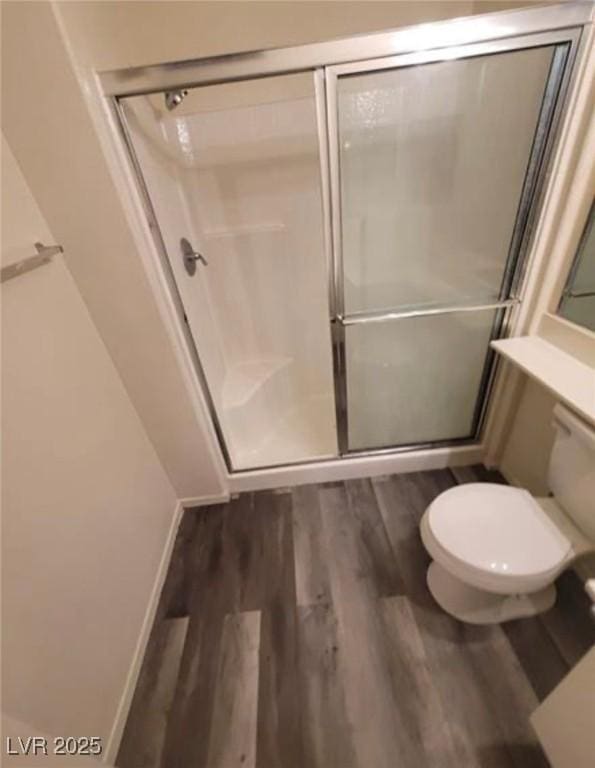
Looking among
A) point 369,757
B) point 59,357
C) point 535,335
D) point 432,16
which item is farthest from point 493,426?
point 59,357

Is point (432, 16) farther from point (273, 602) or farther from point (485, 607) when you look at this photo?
point (273, 602)

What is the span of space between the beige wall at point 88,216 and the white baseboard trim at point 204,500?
0.33 meters

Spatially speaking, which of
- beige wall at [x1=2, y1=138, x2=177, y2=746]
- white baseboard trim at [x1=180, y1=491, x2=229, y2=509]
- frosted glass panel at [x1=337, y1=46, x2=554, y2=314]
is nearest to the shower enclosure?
frosted glass panel at [x1=337, y1=46, x2=554, y2=314]

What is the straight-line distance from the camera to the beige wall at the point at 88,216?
2.95ft

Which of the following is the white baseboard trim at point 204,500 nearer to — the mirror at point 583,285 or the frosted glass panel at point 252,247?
the frosted glass panel at point 252,247

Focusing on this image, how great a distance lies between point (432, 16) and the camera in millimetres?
1302

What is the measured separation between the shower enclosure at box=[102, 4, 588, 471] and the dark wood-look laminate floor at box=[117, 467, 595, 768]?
56cm

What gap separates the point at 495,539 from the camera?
1049 mm

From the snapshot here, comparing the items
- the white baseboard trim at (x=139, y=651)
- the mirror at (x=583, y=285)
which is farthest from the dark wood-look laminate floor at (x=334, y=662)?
the mirror at (x=583, y=285)

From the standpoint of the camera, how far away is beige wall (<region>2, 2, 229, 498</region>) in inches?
35.4

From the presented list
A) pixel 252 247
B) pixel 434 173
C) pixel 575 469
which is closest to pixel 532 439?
pixel 575 469

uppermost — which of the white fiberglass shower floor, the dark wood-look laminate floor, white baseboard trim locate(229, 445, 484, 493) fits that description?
the white fiberglass shower floor

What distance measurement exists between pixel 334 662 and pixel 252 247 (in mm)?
1979

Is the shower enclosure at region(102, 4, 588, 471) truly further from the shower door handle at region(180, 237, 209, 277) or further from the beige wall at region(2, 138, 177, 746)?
the beige wall at region(2, 138, 177, 746)
